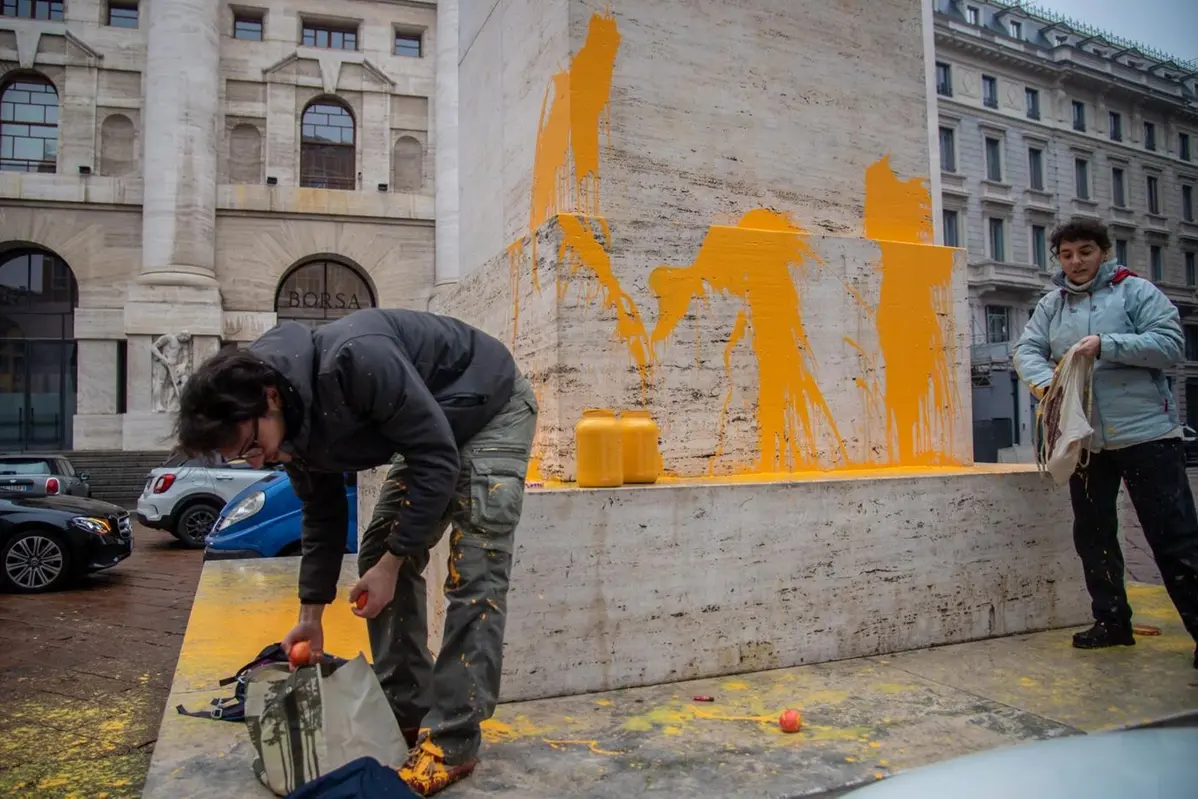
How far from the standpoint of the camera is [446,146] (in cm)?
2312

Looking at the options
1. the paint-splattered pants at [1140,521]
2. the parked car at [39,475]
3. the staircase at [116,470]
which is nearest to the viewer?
the paint-splattered pants at [1140,521]

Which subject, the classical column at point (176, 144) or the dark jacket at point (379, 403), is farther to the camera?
the classical column at point (176, 144)

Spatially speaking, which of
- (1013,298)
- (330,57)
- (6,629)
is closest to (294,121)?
(330,57)

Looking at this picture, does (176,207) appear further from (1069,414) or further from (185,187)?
(1069,414)

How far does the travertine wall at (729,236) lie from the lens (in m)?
3.37

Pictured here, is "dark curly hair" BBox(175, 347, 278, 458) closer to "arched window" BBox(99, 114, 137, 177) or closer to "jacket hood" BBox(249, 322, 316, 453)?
"jacket hood" BBox(249, 322, 316, 453)

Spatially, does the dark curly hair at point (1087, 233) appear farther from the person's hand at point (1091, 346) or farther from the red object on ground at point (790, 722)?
the red object on ground at point (790, 722)

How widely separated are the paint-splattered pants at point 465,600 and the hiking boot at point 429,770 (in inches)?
0.8

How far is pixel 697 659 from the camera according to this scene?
2998 millimetres

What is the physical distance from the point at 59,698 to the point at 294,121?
2183cm

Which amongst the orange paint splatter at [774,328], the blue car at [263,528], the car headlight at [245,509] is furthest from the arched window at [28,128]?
the orange paint splatter at [774,328]

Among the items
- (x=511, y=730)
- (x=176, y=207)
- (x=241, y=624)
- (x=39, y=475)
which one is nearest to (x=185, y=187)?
(x=176, y=207)

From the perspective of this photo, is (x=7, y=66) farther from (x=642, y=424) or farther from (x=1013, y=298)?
(x=1013, y=298)

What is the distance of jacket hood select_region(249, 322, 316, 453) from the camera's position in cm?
189
